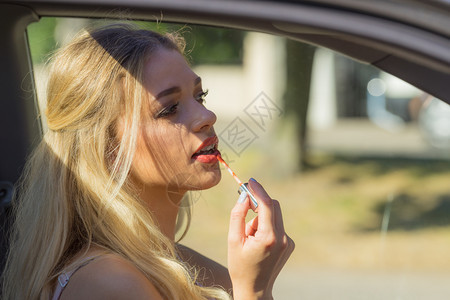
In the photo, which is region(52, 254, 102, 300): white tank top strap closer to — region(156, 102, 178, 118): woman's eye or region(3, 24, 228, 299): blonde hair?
region(3, 24, 228, 299): blonde hair

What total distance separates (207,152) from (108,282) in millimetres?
387

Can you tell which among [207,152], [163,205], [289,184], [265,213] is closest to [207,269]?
[163,205]

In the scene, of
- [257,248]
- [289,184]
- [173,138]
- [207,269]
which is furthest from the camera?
[289,184]

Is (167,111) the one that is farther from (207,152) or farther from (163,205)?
(163,205)

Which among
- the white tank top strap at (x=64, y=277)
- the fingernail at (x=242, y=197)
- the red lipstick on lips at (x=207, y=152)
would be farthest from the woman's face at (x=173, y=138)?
the white tank top strap at (x=64, y=277)

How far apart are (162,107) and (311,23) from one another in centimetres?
60

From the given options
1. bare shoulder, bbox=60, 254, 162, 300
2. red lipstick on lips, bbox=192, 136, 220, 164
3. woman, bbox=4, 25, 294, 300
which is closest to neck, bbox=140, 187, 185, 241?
woman, bbox=4, 25, 294, 300

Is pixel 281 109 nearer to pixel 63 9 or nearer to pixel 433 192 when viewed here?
pixel 63 9

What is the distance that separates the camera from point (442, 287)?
2.34 metres

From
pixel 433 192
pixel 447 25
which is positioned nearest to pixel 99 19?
pixel 447 25

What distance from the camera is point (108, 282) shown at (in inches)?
53.6

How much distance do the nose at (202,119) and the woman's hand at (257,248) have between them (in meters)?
0.22

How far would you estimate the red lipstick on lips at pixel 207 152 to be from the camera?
1.55 m

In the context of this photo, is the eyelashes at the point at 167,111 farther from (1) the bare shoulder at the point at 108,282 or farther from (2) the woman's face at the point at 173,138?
(1) the bare shoulder at the point at 108,282
